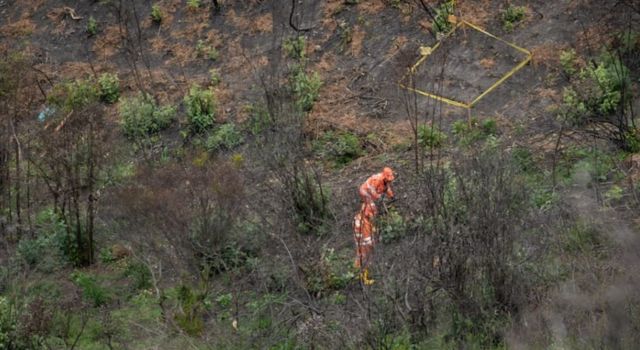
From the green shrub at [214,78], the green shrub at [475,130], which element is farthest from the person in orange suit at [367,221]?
the green shrub at [214,78]

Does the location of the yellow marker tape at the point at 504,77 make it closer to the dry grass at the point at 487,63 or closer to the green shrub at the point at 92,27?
the dry grass at the point at 487,63

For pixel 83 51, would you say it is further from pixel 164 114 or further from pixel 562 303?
pixel 562 303

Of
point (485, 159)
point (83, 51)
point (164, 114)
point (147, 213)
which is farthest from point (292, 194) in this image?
point (83, 51)

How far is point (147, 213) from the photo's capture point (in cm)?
1480

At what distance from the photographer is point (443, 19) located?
900 inches

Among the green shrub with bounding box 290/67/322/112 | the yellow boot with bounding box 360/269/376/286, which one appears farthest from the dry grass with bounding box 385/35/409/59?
the yellow boot with bounding box 360/269/376/286

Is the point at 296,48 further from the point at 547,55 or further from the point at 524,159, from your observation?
the point at 524,159

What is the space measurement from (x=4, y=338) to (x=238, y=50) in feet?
39.8

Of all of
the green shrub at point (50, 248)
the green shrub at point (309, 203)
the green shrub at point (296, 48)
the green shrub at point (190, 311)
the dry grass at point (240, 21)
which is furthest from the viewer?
the dry grass at point (240, 21)

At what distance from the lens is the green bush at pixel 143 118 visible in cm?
2269

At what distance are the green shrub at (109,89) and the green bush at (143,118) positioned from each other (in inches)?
48.3

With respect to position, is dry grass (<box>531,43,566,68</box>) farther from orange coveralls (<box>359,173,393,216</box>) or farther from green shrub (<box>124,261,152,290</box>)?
green shrub (<box>124,261,152,290</box>)

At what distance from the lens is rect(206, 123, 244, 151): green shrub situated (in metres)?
21.6

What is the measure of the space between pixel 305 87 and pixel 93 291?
25.0ft
